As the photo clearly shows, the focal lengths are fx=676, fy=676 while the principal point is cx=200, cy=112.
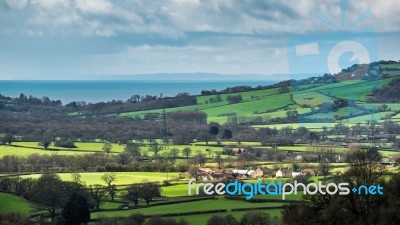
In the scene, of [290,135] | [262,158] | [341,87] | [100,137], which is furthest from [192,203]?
[100,137]

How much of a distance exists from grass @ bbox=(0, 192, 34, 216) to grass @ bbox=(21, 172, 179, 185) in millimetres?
4840

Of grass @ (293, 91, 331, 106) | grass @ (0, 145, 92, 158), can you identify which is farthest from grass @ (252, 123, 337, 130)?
grass @ (0, 145, 92, 158)

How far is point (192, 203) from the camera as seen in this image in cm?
2775

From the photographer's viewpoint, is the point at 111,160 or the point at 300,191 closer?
the point at 300,191

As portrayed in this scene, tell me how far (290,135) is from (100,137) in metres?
Answer: 16.7

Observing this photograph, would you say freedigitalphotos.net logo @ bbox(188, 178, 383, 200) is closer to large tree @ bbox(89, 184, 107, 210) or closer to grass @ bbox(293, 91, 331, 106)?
large tree @ bbox(89, 184, 107, 210)

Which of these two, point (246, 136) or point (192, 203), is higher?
point (246, 136)

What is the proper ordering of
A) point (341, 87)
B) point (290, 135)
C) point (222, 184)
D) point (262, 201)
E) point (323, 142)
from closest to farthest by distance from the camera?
point (262, 201) → point (222, 184) → point (341, 87) → point (323, 142) → point (290, 135)

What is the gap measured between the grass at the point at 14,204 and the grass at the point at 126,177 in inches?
191

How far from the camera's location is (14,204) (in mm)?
29547

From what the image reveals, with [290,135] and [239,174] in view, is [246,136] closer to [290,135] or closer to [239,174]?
[290,135]

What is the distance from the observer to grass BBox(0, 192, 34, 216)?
27.8m

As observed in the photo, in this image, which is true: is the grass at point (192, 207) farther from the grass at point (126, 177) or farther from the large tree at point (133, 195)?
the grass at point (126, 177)

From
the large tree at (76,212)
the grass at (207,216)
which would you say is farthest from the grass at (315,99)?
the large tree at (76,212)
